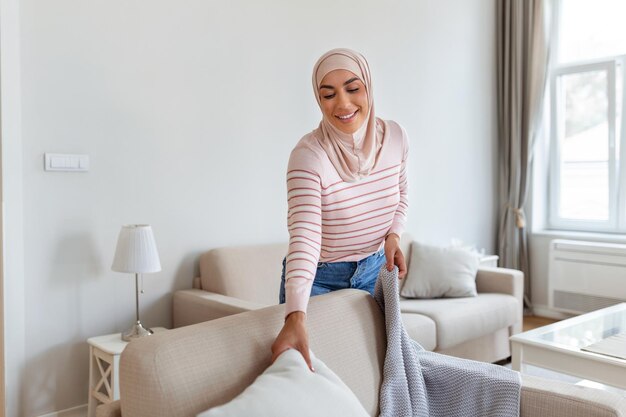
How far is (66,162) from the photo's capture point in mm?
2697

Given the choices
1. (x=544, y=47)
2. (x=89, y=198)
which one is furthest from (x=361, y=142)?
(x=544, y=47)


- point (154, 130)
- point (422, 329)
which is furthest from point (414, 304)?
point (154, 130)

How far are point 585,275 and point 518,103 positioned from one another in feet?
4.76

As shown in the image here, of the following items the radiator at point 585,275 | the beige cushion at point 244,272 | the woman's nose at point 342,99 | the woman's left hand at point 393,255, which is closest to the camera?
the woman's nose at point 342,99

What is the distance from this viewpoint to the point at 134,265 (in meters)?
2.66

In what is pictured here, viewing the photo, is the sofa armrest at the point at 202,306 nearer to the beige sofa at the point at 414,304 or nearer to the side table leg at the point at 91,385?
the beige sofa at the point at 414,304

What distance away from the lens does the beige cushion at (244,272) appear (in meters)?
3.06

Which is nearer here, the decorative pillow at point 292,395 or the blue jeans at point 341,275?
the decorative pillow at point 292,395

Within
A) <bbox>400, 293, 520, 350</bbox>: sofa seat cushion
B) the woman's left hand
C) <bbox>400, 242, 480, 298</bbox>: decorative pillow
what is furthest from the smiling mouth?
<bbox>400, 242, 480, 298</bbox>: decorative pillow

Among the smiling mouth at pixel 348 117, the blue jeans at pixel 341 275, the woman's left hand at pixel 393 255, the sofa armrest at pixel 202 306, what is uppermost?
the smiling mouth at pixel 348 117

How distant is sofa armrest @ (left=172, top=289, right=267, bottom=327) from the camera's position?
2.73 m

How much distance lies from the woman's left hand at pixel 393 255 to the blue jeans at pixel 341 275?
0.31 ft

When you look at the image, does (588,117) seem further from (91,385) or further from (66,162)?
(91,385)

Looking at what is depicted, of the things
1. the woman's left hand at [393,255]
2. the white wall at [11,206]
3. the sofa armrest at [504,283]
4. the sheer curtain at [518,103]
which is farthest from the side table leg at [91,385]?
the sheer curtain at [518,103]
